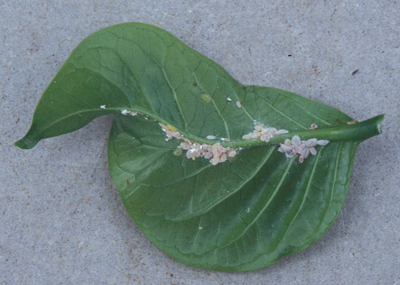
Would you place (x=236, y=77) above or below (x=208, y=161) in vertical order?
above

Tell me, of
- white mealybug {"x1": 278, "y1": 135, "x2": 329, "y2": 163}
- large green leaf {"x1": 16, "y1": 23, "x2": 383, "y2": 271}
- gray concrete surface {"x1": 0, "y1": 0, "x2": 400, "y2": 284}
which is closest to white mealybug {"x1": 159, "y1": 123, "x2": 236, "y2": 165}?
large green leaf {"x1": 16, "y1": 23, "x2": 383, "y2": 271}

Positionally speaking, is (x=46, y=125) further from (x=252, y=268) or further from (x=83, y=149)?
(x=252, y=268)

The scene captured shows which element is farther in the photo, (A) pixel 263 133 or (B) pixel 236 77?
(B) pixel 236 77

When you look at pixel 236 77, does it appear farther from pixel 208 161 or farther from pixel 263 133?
pixel 208 161

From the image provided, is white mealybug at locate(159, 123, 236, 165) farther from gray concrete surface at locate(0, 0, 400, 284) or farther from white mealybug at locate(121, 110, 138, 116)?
gray concrete surface at locate(0, 0, 400, 284)

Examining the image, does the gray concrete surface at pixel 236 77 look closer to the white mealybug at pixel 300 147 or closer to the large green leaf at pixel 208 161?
the large green leaf at pixel 208 161

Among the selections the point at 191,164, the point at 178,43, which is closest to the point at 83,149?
the point at 191,164

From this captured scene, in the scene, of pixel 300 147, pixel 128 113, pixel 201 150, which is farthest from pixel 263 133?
pixel 128 113
